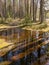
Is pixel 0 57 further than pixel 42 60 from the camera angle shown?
Yes

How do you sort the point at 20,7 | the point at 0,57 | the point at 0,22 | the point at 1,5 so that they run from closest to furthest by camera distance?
the point at 0,57
the point at 0,22
the point at 1,5
the point at 20,7

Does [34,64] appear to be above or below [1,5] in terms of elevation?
below

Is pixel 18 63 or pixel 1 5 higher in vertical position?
pixel 1 5

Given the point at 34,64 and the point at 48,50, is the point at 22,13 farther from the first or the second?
the point at 34,64

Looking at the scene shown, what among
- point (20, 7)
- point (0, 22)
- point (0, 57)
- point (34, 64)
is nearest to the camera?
point (34, 64)

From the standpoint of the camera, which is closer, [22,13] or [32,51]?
[32,51]

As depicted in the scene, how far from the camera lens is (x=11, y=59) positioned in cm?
708

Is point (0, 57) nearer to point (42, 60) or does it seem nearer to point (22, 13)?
point (42, 60)

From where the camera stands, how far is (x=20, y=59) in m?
7.04

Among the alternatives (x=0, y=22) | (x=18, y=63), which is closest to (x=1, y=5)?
(x=0, y=22)

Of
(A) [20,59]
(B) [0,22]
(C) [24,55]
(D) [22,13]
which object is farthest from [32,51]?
(D) [22,13]

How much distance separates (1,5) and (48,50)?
2253 cm

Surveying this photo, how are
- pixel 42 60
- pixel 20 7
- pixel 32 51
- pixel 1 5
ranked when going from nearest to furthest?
pixel 42 60
pixel 32 51
pixel 1 5
pixel 20 7

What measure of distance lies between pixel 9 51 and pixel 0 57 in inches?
40.2
